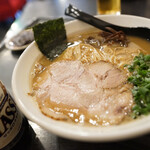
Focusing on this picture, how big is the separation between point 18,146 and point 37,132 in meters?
0.18

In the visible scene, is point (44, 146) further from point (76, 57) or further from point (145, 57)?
point (145, 57)

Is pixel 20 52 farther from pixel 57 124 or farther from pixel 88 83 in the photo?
pixel 57 124

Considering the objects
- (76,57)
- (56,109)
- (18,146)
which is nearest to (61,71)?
(76,57)

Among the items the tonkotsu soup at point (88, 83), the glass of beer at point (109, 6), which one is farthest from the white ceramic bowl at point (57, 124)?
the glass of beer at point (109, 6)

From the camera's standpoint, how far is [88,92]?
1.35m

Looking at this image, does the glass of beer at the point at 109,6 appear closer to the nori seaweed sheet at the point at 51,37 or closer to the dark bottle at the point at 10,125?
the nori seaweed sheet at the point at 51,37

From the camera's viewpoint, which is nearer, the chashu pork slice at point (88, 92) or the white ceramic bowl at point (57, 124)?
the white ceramic bowl at point (57, 124)

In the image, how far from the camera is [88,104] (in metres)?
1.28

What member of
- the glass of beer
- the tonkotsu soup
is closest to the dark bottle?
the tonkotsu soup

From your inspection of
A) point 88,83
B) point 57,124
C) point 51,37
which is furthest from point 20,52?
point 57,124

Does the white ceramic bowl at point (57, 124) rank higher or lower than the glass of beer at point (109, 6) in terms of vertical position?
lower

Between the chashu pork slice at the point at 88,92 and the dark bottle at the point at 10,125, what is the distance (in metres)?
0.20

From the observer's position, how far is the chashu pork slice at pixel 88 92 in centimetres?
123

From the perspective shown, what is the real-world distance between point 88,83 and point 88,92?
0.10 m
